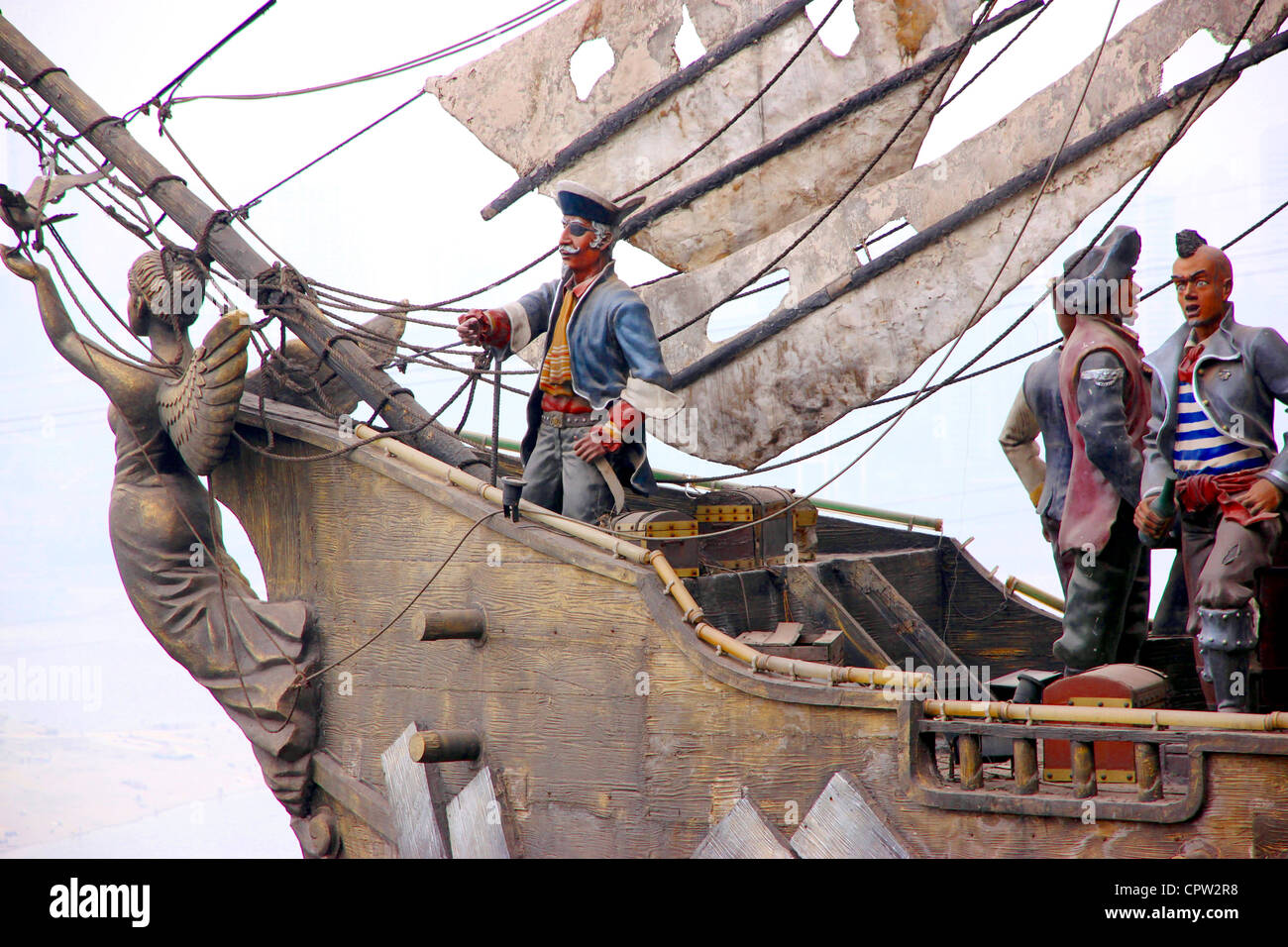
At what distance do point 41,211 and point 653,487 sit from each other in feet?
7.62

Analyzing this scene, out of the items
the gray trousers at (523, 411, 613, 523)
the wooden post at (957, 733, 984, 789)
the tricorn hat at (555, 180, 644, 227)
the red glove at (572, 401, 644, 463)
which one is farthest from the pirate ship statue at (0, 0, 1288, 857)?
the tricorn hat at (555, 180, 644, 227)

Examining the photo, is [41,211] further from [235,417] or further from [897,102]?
[897,102]

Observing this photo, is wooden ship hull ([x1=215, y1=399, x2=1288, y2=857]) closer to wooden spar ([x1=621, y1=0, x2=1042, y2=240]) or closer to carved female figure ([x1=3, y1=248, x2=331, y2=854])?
carved female figure ([x1=3, y1=248, x2=331, y2=854])

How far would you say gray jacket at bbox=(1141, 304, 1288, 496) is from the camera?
335cm

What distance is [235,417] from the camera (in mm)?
4691

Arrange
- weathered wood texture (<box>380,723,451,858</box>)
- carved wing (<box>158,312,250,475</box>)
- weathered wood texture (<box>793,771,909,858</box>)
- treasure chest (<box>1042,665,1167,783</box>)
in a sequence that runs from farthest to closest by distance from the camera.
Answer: carved wing (<box>158,312,250,475</box>) → weathered wood texture (<box>380,723,451,858</box>) → weathered wood texture (<box>793,771,909,858</box>) → treasure chest (<box>1042,665,1167,783</box>)

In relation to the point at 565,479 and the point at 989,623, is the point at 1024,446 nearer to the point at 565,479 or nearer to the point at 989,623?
the point at 989,623

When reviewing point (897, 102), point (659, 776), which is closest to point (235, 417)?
point (659, 776)

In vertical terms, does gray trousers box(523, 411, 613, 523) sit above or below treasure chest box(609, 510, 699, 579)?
above

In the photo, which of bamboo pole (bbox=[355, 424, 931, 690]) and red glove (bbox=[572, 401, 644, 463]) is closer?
bamboo pole (bbox=[355, 424, 931, 690])

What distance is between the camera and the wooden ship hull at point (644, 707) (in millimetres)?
2936

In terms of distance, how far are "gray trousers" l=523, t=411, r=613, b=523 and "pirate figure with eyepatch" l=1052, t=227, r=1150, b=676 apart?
1276 millimetres

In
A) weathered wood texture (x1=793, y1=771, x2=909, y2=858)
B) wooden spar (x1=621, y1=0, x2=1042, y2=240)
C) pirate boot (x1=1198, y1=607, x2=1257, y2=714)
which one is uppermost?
wooden spar (x1=621, y1=0, x2=1042, y2=240)

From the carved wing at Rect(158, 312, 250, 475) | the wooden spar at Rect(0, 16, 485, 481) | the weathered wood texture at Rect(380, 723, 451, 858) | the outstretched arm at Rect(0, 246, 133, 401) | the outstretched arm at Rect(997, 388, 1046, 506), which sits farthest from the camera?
the wooden spar at Rect(0, 16, 485, 481)
